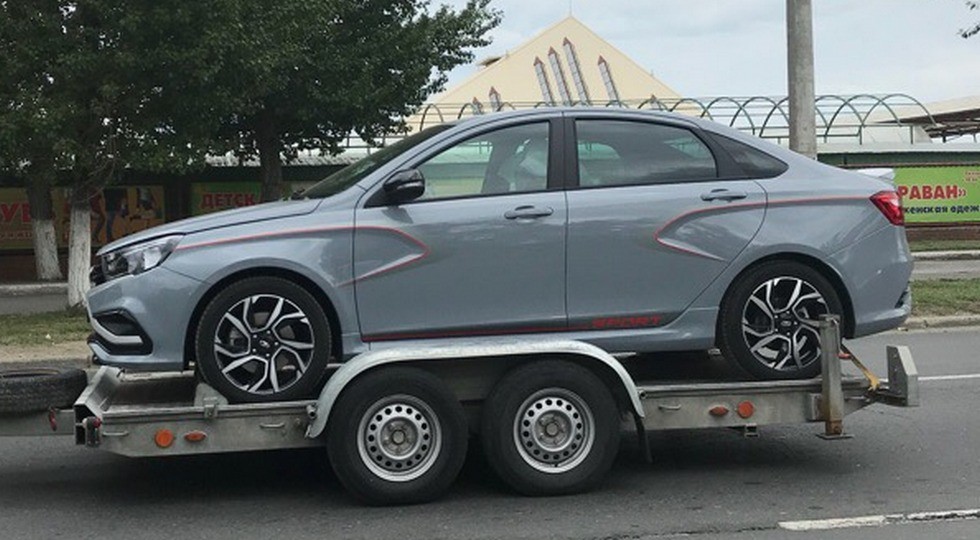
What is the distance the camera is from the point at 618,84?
6469 centimetres

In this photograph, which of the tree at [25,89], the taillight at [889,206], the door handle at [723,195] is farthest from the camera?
the tree at [25,89]

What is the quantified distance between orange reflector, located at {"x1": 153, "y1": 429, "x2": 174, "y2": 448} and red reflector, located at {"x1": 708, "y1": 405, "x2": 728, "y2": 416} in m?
2.82

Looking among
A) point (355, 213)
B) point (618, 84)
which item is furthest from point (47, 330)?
point (618, 84)

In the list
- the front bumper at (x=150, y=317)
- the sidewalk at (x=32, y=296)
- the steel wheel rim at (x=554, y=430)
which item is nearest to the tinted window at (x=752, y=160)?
the steel wheel rim at (x=554, y=430)

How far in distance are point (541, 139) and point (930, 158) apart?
24205 millimetres

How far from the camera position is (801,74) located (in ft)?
46.8

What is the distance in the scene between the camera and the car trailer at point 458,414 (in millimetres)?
5551

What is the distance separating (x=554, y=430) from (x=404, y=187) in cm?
151

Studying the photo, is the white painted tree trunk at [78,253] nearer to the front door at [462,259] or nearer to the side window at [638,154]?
the front door at [462,259]

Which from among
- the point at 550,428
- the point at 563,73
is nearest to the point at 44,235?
the point at 550,428

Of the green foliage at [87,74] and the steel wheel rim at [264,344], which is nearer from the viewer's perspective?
the steel wheel rim at [264,344]

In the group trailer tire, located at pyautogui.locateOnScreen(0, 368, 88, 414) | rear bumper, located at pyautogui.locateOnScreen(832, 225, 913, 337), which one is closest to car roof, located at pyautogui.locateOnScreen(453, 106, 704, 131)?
rear bumper, located at pyautogui.locateOnScreen(832, 225, 913, 337)

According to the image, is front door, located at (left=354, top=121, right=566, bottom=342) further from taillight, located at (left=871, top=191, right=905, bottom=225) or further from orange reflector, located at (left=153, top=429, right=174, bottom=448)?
taillight, located at (left=871, top=191, right=905, bottom=225)

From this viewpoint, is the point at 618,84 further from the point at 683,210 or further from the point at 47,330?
the point at 683,210
